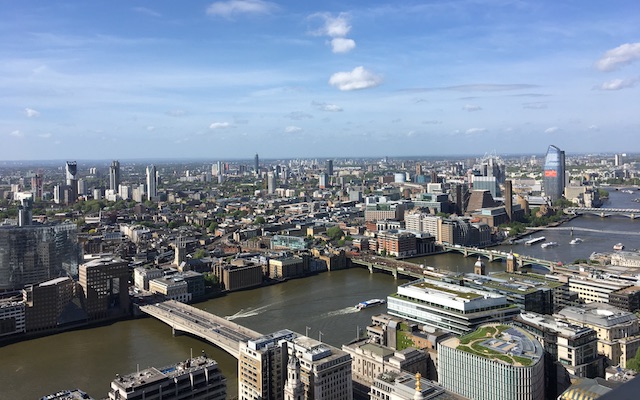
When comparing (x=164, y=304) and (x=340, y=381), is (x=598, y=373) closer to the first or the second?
(x=340, y=381)

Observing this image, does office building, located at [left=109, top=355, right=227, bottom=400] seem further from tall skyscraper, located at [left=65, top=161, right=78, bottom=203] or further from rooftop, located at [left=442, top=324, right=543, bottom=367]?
tall skyscraper, located at [left=65, top=161, right=78, bottom=203]

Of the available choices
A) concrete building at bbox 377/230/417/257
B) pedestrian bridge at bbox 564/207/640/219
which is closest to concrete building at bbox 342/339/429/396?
concrete building at bbox 377/230/417/257

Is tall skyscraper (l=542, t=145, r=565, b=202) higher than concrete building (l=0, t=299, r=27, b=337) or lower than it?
higher

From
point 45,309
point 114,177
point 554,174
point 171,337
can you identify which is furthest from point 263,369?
point 114,177

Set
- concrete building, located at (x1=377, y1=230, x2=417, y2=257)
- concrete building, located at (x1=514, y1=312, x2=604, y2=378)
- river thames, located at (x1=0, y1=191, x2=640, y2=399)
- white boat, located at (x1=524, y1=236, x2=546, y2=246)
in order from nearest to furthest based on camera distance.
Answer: concrete building, located at (x1=514, y1=312, x2=604, y2=378) < river thames, located at (x1=0, y1=191, x2=640, y2=399) < concrete building, located at (x1=377, y1=230, x2=417, y2=257) < white boat, located at (x1=524, y1=236, x2=546, y2=246)

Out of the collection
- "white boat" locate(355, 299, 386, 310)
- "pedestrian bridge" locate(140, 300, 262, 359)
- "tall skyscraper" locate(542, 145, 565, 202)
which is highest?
"tall skyscraper" locate(542, 145, 565, 202)

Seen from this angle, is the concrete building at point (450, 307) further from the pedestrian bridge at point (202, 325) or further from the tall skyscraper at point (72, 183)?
the tall skyscraper at point (72, 183)

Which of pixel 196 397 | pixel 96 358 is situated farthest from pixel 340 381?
pixel 96 358
